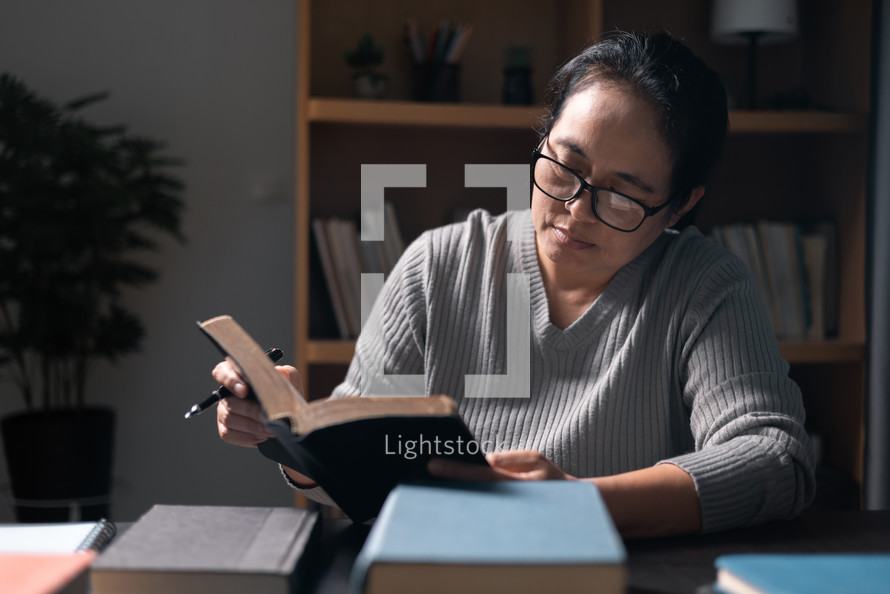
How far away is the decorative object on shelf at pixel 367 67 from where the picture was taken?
1846mm

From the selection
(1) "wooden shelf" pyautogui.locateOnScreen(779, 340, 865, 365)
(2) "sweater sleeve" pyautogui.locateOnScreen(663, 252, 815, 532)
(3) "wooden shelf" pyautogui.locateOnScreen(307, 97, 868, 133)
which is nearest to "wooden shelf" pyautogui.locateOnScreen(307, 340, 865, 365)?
(1) "wooden shelf" pyautogui.locateOnScreen(779, 340, 865, 365)

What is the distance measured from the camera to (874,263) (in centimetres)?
187

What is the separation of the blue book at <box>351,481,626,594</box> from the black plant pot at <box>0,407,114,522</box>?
152cm

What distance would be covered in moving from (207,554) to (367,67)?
4.90 feet

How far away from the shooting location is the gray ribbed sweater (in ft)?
3.05

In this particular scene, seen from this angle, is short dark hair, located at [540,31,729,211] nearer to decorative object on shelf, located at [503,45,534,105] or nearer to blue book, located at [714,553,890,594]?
blue book, located at [714,553,890,594]

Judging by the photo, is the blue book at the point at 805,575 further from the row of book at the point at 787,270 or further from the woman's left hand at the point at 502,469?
the row of book at the point at 787,270

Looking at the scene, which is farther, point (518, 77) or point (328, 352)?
point (518, 77)

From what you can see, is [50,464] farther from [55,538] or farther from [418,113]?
[55,538]

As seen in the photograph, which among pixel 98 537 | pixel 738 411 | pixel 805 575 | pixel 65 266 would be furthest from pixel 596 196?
pixel 65 266

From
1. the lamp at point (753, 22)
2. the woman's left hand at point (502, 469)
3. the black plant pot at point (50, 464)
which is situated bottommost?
the black plant pot at point (50, 464)

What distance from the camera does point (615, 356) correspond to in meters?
1.09

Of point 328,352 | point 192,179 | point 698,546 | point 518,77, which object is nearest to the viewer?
point 698,546

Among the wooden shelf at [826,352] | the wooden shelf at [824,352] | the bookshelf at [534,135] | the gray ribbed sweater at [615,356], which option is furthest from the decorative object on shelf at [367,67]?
the wooden shelf at [826,352]
